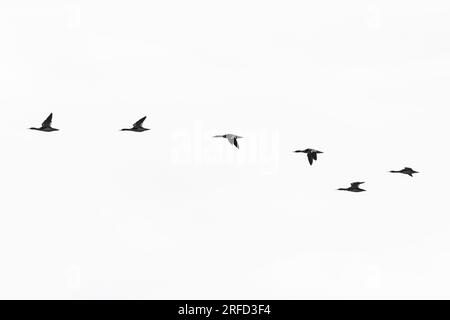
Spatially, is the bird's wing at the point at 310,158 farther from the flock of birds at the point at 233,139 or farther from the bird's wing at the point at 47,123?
the bird's wing at the point at 47,123

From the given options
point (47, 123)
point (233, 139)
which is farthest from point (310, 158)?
point (47, 123)

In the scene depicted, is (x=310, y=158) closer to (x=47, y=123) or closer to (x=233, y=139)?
(x=233, y=139)

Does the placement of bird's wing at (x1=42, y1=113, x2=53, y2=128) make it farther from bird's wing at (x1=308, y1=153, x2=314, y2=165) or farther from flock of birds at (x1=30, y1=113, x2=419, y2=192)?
bird's wing at (x1=308, y1=153, x2=314, y2=165)

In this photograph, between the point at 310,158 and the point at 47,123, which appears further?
the point at 47,123

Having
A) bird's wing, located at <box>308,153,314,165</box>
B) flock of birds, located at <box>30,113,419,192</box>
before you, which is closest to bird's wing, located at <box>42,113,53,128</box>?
flock of birds, located at <box>30,113,419,192</box>

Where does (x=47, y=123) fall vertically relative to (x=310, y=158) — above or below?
above

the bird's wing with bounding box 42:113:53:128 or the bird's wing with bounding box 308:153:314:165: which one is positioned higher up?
the bird's wing with bounding box 42:113:53:128

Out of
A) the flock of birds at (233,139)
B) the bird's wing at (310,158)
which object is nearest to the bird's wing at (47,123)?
the flock of birds at (233,139)
